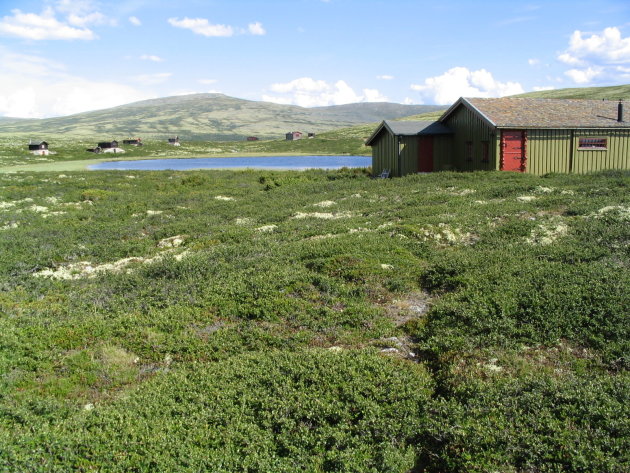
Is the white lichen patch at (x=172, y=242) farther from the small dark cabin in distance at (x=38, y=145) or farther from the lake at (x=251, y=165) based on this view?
the small dark cabin in distance at (x=38, y=145)

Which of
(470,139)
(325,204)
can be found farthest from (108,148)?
(325,204)

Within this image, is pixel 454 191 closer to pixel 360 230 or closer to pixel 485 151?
pixel 485 151

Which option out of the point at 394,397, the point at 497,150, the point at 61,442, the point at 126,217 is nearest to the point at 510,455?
the point at 394,397

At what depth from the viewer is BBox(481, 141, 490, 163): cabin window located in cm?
3197

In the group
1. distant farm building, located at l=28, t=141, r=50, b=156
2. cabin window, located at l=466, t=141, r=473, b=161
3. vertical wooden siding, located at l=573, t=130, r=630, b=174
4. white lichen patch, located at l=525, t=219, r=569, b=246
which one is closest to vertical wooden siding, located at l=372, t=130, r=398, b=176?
cabin window, located at l=466, t=141, r=473, b=161

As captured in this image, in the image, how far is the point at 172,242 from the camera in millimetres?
18844

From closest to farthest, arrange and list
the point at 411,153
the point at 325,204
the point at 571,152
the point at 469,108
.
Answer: the point at 325,204
the point at 571,152
the point at 469,108
the point at 411,153

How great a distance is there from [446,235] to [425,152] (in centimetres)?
2186

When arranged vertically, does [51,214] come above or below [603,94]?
below

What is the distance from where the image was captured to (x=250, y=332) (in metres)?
9.93

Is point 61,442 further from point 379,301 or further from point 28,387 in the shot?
point 379,301

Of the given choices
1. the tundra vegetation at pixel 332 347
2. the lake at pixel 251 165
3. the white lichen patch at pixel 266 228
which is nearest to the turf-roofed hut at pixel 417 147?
the tundra vegetation at pixel 332 347

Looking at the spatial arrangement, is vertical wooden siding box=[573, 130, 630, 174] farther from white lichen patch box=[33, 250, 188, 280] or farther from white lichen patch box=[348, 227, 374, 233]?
white lichen patch box=[33, 250, 188, 280]

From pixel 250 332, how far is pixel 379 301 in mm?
3149
